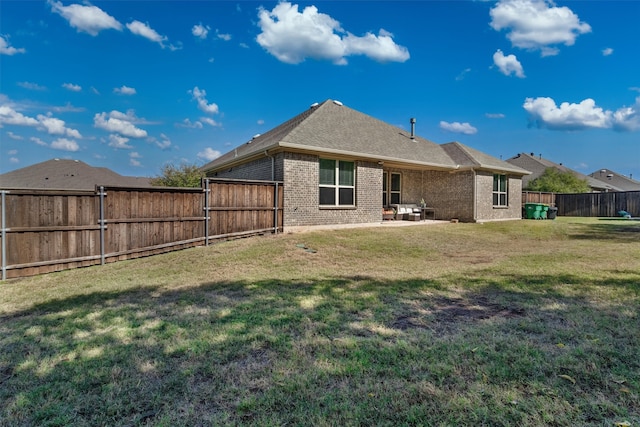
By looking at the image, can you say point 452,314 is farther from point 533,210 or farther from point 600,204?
point 600,204

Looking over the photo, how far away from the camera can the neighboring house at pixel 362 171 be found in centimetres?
1247

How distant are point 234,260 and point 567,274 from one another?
22.2 ft

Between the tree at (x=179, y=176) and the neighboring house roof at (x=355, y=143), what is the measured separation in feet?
18.3

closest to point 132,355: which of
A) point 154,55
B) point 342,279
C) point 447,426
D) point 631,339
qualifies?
point 447,426

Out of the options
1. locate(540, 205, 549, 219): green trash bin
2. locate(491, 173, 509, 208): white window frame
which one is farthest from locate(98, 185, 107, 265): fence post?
locate(540, 205, 549, 219): green trash bin

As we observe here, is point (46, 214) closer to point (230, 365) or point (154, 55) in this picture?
point (230, 365)

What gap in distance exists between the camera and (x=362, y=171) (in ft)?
46.3

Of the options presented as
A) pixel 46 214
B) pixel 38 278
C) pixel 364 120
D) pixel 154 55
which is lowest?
pixel 38 278

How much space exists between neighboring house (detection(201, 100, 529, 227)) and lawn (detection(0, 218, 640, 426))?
249 inches

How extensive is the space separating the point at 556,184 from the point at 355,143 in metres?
26.2

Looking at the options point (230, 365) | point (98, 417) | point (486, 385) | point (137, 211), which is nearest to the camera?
point (98, 417)

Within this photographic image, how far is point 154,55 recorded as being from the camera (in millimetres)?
20422

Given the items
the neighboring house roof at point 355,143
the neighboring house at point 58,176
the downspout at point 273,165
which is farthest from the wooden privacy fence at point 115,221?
the neighboring house at point 58,176

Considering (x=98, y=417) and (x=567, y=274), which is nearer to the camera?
(x=98, y=417)
